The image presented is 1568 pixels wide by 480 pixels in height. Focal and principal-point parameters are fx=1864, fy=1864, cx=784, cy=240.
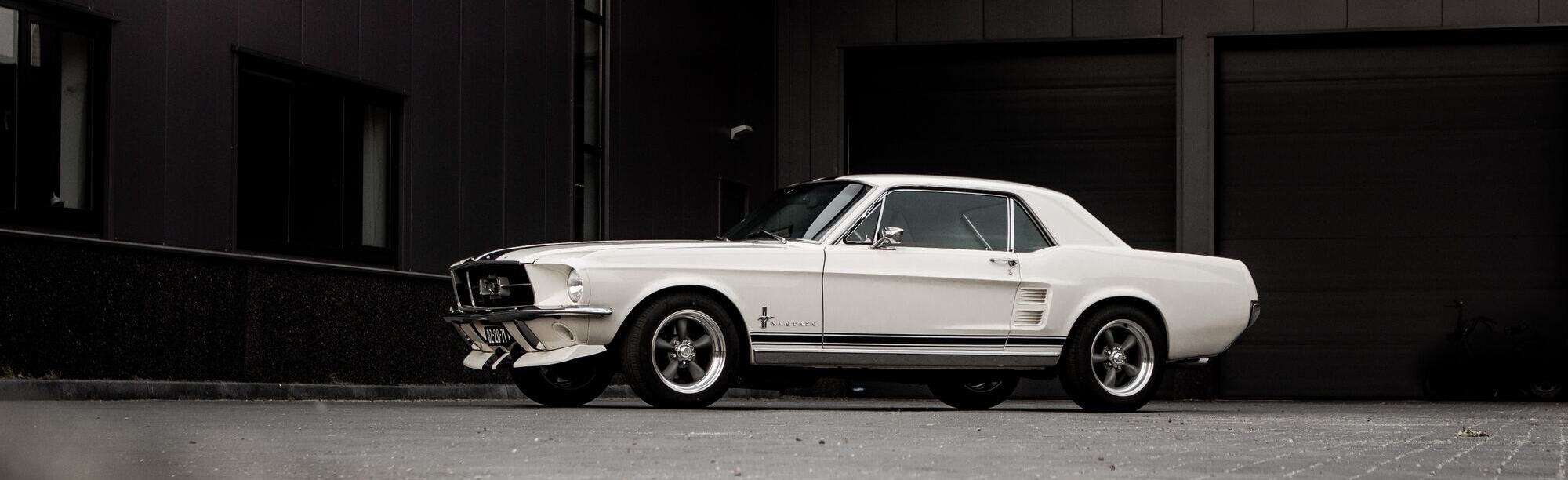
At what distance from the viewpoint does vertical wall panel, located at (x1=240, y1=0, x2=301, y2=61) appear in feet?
37.8

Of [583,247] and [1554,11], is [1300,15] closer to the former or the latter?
[1554,11]

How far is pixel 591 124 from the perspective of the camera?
637 inches

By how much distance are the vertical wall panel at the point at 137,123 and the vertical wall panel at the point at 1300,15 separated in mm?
12595

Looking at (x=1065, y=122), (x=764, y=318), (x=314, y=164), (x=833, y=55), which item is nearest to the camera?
(x=764, y=318)

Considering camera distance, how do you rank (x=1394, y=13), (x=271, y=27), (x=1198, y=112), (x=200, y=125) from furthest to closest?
(x=1198, y=112) → (x=1394, y=13) → (x=271, y=27) → (x=200, y=125)

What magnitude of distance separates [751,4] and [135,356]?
418 inches

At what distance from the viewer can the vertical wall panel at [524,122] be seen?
14570mm

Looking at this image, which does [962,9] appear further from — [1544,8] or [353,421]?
[353,421]

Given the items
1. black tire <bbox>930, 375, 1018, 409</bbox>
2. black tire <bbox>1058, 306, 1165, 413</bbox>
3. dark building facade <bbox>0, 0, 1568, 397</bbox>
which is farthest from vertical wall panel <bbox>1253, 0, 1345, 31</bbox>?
black tire <bbox>1058, 306, 1165, 413</bbox>

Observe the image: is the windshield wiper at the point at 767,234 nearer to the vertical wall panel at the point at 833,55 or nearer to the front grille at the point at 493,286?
the front grille at the point at 493,286

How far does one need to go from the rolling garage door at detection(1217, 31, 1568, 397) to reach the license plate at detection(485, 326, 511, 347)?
12.2 meters

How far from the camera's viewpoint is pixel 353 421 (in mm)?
7406

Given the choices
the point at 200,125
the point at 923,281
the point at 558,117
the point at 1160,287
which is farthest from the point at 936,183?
the point at 558,117

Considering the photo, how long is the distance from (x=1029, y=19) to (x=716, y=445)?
14695 millimetres
